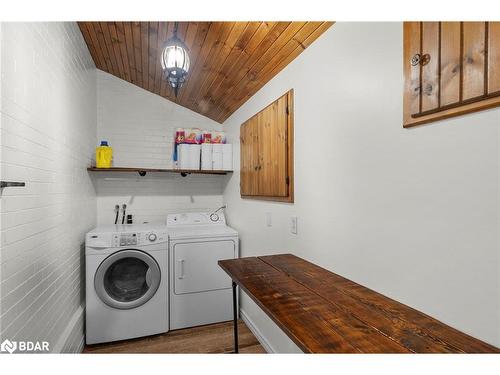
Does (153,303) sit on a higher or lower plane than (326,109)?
lower

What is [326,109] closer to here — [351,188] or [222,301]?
[351,188]

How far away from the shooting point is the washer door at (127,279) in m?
2.43

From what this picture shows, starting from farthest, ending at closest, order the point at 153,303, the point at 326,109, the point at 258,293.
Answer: the point at 153,303 < the point at 326,109 < the point at 258,293

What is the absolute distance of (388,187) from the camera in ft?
3.88

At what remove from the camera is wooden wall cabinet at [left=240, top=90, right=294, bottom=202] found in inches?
78.7

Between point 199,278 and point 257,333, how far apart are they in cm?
74

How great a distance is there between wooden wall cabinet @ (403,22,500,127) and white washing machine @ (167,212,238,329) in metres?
2.13

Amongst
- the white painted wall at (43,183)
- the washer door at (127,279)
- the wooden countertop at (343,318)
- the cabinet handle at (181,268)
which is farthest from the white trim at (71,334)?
the wooden countertop at (343,318)

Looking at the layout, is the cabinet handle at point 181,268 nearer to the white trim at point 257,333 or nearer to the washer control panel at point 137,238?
the washer control panel at point 137,238

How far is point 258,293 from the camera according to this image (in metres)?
1.25

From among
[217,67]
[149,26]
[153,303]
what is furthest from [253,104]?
[153,303]

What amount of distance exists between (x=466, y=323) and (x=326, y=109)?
45.4 inches

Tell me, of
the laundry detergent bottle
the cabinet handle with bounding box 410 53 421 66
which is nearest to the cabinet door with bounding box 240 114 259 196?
the laundry detergent bottle

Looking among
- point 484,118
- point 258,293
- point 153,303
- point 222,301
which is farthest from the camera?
point 222,301
